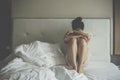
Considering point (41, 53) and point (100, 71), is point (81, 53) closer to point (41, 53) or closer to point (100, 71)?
point (100, 71)

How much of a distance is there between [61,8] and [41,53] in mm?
790

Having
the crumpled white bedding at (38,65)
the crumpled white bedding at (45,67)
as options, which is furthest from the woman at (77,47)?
the crumpled white bedding at (38,65)

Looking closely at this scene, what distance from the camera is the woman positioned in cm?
279

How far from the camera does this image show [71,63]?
2797 millimetres

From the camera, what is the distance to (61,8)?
3393 mm

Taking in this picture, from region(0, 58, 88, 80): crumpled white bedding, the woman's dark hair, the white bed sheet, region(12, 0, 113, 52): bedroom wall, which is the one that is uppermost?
region(12, 0, 113, 52): bedroom wall

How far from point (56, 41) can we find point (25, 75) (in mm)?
→ 1286

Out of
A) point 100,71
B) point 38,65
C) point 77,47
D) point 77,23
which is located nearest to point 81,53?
point 77,47

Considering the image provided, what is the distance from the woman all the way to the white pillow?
0.57ft

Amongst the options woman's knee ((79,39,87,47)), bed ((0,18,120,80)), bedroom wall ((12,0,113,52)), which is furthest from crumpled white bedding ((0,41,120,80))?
bedroom wall ((12,0,113,52))

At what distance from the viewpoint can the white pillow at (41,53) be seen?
2748 mm

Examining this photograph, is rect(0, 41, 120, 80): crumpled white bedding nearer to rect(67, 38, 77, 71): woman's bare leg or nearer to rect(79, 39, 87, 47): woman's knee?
rect(67, 38, 77, 71): woman's bare leg

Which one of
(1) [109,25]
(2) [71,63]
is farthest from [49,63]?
(1) [109,25]

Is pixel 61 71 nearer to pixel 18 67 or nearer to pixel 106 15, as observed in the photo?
pixel 18 67
